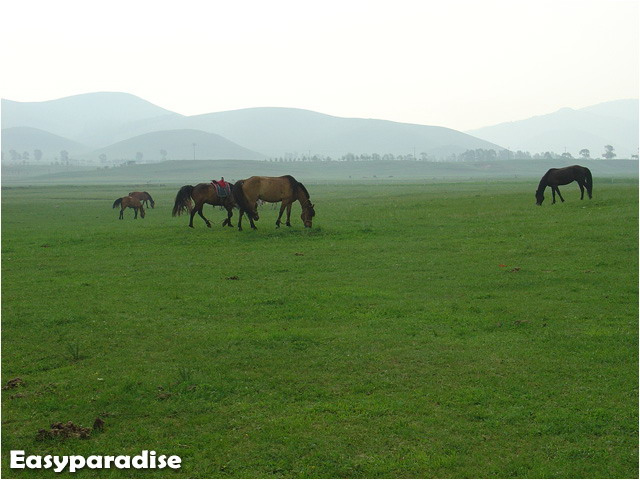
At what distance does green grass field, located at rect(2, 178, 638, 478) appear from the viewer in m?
6.98

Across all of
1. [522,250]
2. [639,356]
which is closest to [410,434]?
[639,356]

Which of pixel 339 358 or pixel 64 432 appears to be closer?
pixel 64 432

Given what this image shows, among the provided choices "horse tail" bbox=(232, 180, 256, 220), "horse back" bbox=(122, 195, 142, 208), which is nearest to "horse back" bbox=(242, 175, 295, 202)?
"horse tail" bbox=(232, 180, 256, 220)

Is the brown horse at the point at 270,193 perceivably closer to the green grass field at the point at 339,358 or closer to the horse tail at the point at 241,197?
the horse tail at the point at 241,197

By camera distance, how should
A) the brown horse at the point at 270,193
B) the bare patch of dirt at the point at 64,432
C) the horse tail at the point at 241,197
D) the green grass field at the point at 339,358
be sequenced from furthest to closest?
the brown horse at the point at 270,193, the horse tail at the point at 241,197, the bare patch of dirt at the point at 64,432, the green grass field at the point at 339,358

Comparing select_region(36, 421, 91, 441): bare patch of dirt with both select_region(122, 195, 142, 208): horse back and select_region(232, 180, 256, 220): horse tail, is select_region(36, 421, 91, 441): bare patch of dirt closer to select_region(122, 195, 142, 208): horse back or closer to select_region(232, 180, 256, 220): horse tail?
select_region(232, 180, 256, 220): horse tail

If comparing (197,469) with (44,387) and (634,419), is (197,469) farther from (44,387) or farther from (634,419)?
(634,419)

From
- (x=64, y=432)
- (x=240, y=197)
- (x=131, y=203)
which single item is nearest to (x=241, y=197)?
(x=240, y=197)

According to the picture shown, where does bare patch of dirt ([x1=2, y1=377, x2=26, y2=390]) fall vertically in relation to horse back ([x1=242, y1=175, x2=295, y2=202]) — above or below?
below

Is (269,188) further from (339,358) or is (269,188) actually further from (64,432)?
(64,432)

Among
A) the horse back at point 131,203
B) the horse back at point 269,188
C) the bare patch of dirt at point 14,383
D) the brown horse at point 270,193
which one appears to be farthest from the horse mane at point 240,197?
the bare patch of dirt at point 14,383

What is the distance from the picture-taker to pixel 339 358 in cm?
988

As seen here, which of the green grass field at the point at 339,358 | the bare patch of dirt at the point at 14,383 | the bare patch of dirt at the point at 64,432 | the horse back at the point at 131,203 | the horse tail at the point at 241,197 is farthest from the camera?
the horse back at the point at 131,203

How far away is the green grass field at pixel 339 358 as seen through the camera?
698 centimetres
